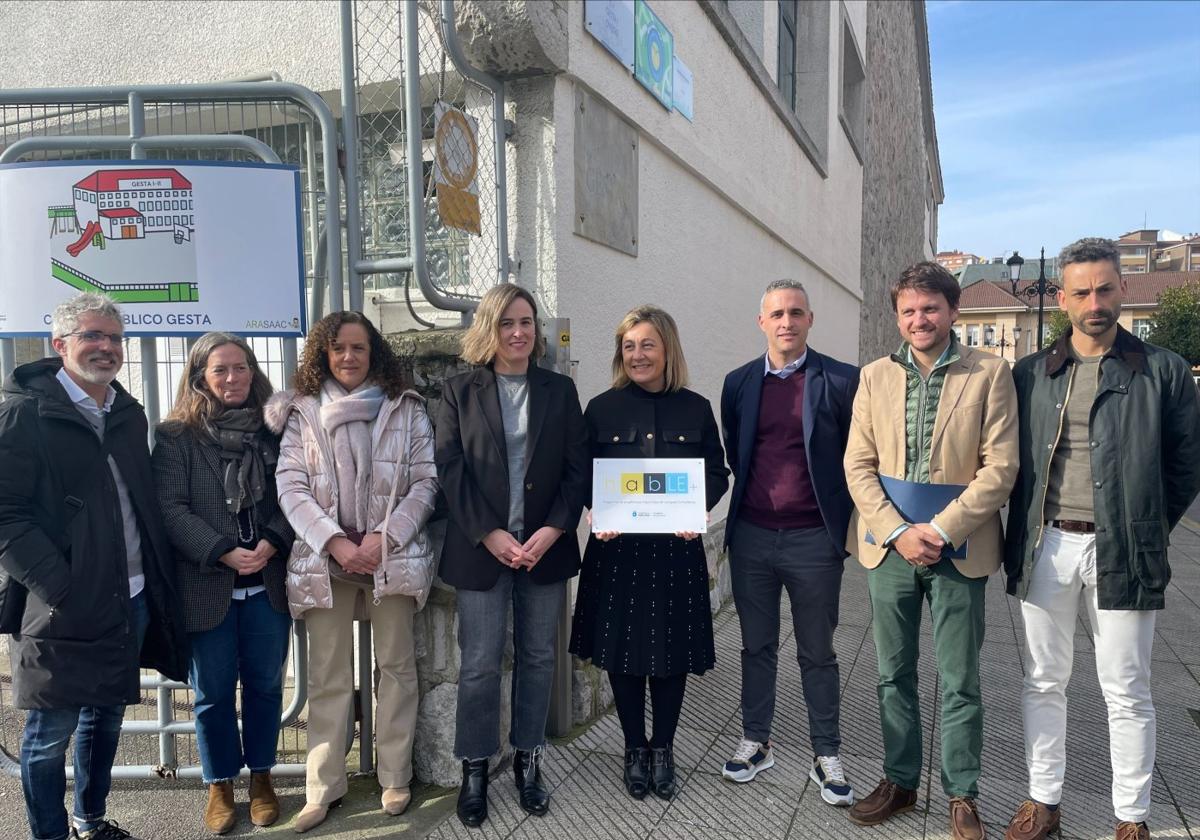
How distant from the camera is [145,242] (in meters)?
3.30

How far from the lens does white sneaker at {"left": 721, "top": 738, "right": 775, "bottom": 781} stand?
349cm

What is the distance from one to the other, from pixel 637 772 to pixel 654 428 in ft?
4.68

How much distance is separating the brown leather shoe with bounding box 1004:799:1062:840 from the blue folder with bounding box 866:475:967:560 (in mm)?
980

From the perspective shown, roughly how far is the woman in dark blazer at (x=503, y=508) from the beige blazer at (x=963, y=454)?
43.3 inches

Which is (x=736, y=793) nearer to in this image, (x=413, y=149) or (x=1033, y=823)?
(x=1033, y=823)

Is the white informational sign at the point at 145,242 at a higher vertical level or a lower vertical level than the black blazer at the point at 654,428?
higher

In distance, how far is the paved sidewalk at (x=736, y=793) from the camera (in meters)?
3.14

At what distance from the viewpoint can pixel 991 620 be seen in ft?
20.2

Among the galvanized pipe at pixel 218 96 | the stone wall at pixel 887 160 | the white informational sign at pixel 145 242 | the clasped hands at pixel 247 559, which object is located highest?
the stone wall at pixel 887 160

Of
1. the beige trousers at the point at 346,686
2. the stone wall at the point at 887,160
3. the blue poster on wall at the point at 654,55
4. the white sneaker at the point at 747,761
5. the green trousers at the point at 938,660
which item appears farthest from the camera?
the stone wall at the point at 887,160

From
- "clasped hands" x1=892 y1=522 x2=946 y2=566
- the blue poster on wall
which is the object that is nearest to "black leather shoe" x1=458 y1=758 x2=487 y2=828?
"clasped hands" x1=892 y1=522 x2=946 y2=566

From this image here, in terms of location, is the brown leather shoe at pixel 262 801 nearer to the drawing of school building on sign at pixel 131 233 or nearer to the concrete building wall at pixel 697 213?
the drawing of school building on sign at pixel 131 233

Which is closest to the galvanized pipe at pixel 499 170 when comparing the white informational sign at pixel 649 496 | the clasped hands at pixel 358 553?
the white informational sign at pixel 649 496

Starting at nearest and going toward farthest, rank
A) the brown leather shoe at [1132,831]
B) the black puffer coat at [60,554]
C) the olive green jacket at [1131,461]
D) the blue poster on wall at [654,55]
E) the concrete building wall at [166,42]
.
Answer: the black puffer coat at [60,554] → the olive green jacket at [1131,461] → the brown leather shoe at [1132,831] → the concrete building wall at [166,42] → the blue poster on wall at [654,55]
